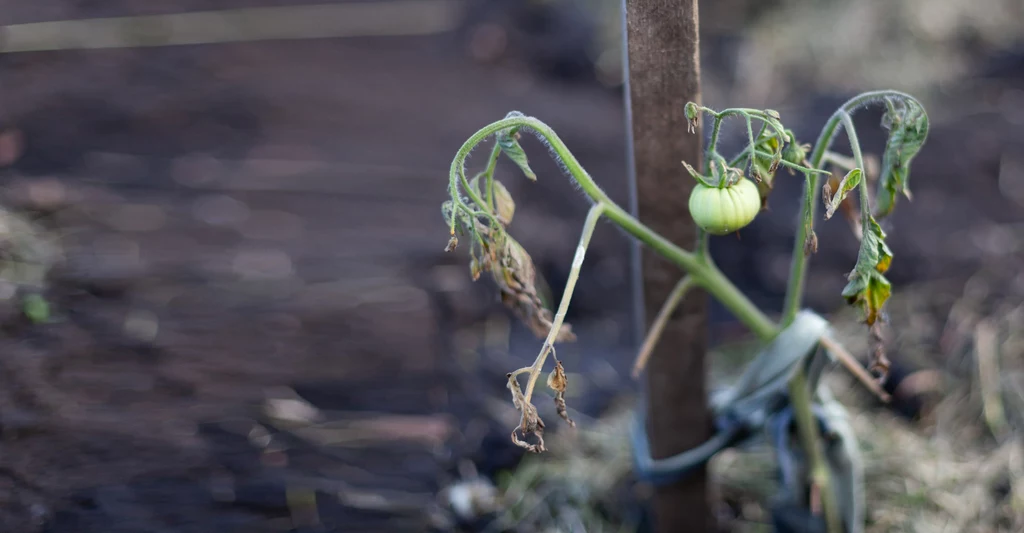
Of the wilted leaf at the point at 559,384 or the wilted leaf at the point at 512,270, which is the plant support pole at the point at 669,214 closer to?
the wilted leaf at the point at 512,270

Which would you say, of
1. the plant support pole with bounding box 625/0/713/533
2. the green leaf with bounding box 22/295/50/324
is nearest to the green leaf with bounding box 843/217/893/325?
the plant support pole with bounding box 625/0/713/533

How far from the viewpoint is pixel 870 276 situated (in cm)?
101

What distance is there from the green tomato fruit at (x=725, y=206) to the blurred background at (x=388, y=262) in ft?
0.66

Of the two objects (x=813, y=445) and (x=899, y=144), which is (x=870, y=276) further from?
(x=813, y=445)

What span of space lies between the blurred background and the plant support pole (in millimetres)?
60

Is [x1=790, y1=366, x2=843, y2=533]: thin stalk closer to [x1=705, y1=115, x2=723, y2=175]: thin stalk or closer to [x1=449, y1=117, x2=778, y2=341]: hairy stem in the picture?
[x1=449, y1=117, x2=778, y2=341]: hairy stem

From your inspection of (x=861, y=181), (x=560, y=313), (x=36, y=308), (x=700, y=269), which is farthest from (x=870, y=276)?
(x=36, y=308)

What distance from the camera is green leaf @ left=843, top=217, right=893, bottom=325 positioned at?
986 millimetres

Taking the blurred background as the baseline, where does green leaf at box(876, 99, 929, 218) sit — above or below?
above

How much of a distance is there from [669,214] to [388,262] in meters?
1.48

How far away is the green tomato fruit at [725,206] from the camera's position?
3.31 feet

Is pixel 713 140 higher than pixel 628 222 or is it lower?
higher

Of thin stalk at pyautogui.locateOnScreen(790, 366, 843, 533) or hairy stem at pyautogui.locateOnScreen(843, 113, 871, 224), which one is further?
thin stalk at pyautogui.locateOnScreen(790, 366, 843, 533)

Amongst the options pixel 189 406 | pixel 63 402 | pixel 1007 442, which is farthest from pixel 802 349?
pixel 63 402
